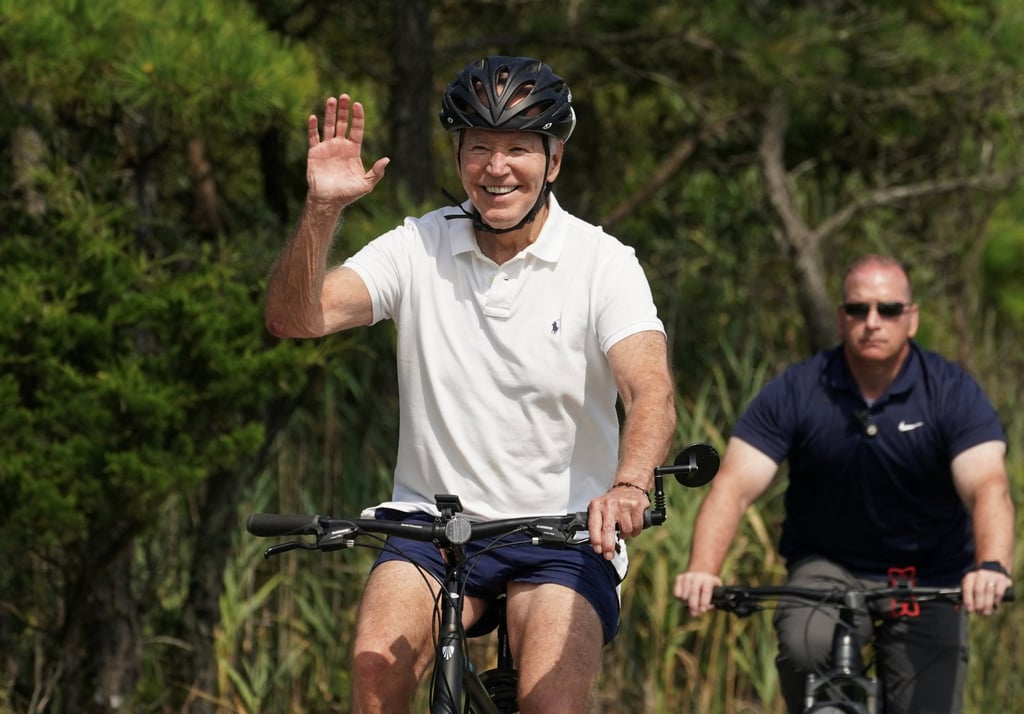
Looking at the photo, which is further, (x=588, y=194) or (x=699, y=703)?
(x=588, y=194)

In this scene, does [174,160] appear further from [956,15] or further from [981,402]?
[956,15]

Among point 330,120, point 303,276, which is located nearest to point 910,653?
point 303,276

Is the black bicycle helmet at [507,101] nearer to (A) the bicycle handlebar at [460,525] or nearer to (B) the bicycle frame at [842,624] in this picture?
(A) the bicycle handlebar at [460,525]

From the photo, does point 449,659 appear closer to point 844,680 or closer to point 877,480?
point 844,680

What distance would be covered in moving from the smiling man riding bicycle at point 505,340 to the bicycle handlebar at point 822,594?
880mm

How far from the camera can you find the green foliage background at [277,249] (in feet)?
18.9

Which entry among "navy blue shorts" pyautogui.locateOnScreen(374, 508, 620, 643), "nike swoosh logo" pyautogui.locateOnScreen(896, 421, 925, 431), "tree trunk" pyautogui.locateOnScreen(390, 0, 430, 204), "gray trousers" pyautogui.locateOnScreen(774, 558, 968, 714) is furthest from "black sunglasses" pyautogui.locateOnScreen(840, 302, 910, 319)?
"tree trunk" pyautogui.locateOnScreen(390, 0, 430, 204)

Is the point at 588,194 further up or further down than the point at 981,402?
further up

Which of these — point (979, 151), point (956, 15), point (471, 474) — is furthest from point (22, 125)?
point (979, 151)

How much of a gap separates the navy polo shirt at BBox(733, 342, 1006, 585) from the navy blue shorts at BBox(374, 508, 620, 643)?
1610 mm

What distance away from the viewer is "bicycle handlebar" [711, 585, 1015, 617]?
14.9 ft

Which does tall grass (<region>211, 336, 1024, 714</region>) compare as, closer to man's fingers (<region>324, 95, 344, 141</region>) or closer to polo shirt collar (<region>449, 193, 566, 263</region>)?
polo shirt collar (<region>449, 193, 566, 263</region>)

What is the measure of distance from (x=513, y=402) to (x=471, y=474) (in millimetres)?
194

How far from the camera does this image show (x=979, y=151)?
10000 mm
